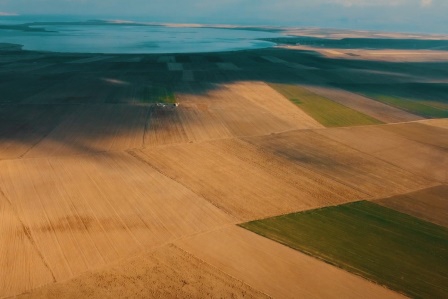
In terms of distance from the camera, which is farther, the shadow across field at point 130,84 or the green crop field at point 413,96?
the green crop field at point 413,96

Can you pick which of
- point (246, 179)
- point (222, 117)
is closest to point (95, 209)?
point (246, 179)

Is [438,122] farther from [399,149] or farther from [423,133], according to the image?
[399,149]

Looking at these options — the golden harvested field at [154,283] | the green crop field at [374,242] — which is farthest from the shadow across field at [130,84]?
the green crop field at [374,242]

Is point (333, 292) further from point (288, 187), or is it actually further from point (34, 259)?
point (34, 259)

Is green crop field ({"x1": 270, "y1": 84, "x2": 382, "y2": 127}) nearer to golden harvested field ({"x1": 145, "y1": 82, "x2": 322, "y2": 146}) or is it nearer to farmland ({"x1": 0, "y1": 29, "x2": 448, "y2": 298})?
farmland ({"x1": 0, "y1": 29, "x2": 448, "y2": 298})

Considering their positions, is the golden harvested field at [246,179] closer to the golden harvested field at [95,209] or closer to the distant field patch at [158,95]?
the golden harvested field at [95,209]

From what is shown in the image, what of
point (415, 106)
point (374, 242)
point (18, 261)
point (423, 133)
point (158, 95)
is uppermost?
point (415, 106)
